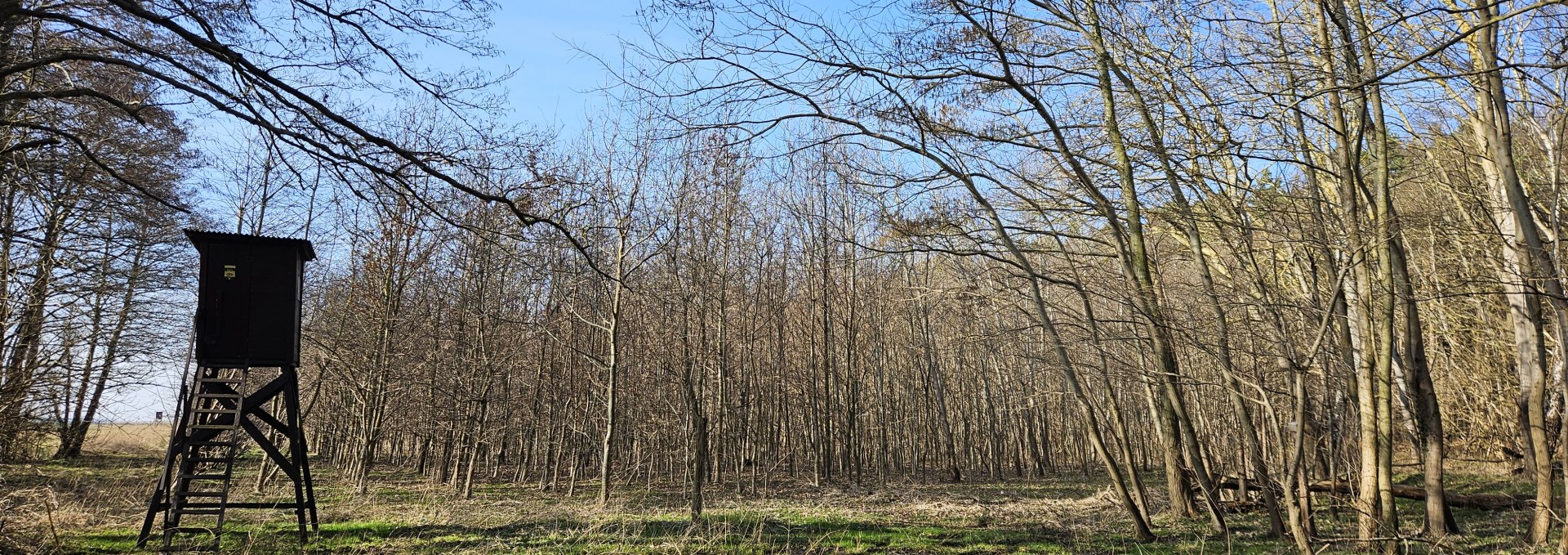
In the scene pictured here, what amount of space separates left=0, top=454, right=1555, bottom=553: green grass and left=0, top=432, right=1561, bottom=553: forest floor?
1.1 inches

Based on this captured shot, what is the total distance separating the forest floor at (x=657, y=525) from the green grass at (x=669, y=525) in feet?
0.09

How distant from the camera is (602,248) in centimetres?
1650

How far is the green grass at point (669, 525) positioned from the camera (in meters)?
7.42

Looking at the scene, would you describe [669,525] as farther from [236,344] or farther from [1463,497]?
[1463,497]

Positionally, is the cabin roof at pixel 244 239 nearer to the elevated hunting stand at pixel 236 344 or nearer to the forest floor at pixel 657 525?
the elevated hunting stand at pixel 236 344

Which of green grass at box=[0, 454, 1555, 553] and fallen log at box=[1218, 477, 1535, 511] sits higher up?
fallen log at box=[1218, 477, 1535, 511]

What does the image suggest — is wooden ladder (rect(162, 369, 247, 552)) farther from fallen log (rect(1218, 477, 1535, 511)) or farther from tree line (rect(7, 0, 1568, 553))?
fallen log (rect(1218, 477, 1535, 511))

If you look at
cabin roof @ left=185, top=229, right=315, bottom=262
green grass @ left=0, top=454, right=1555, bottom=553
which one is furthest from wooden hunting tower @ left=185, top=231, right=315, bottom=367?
green grass @ left=0, top=454, right=1555, bottom=553

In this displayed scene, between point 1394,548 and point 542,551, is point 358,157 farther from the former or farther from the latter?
point 1394,548

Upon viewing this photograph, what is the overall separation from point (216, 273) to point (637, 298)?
11.8 m

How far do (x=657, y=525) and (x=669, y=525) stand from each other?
146 millimetres

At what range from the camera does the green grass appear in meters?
7.42

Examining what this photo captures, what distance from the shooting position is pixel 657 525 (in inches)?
378

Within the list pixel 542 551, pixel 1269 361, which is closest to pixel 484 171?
pixel 542 551
